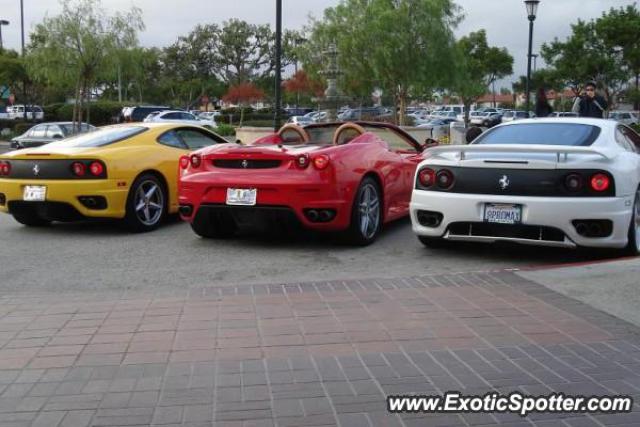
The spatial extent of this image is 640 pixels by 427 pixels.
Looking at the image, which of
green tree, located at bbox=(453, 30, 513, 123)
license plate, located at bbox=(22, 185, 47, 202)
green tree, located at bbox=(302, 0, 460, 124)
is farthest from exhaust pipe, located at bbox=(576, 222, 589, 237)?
green tree, located at bbox=(453, 30, 513, 123)

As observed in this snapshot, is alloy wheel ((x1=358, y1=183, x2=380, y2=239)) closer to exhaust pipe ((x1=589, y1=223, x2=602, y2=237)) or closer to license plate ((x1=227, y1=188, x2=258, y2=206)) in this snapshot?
license plate ((x1=227, y1=188, x2=258, y2=206))

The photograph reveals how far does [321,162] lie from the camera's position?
707cm

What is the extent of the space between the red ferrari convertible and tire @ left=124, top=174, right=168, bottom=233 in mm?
918

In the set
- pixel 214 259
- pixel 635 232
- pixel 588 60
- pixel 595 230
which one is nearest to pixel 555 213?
pixel 595 230

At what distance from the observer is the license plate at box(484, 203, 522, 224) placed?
6465 mm

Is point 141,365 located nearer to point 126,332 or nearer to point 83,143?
point 126,332

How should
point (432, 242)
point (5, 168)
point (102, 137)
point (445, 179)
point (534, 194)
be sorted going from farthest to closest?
point (102, 137)
point (5, 168)
point (432, 242)
point (445, 179)
point (534, 194)

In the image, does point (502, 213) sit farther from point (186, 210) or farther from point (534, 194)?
point (186, 210)

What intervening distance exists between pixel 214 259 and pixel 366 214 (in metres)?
1.67

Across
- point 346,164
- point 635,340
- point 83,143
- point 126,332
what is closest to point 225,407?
point 126,332

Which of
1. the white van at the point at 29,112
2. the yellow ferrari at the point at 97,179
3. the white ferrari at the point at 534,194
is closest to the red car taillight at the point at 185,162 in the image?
the yellow ferrari at the point at 97,179

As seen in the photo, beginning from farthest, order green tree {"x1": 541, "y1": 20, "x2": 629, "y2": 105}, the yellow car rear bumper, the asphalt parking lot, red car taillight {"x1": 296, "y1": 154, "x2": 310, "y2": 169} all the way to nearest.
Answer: green tree {"x1": 541, "y1": 20, "x2": 629, "y2": 105} < the yellow car rear bumper < red car taillight {"x1": 296, "y1": 154, "x2": 310, "y2": 169} < the asphalt parking lot

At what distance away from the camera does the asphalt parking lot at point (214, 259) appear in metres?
6.20

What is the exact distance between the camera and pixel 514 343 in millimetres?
4207
